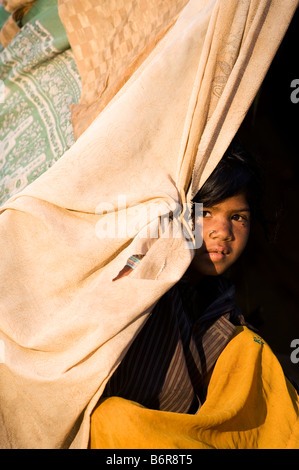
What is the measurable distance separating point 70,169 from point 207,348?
592 millimetres

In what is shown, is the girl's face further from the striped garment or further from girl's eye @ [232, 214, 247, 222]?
the striped garment

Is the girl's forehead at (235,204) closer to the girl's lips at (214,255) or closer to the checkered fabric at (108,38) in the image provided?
the girl's lips at (214,255)

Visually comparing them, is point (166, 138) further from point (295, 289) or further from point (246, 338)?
point (295, 289)

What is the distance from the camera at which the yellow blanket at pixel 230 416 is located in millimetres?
1100

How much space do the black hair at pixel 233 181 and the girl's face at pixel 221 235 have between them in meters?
0.03

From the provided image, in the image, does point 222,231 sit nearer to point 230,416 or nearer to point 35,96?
point 230,416

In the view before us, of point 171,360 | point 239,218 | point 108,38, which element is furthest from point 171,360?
point 108,38

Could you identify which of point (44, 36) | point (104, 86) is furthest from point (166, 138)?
point (44, 36)

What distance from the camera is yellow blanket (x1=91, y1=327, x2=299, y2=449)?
3.61ft

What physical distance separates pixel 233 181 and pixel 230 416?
0.64 metres

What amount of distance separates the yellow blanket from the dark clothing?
0.04m

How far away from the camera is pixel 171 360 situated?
4.29 feet

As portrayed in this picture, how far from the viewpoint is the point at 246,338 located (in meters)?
1.51

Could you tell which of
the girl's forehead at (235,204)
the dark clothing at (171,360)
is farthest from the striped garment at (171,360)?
the girl's forehead at (235,204)
